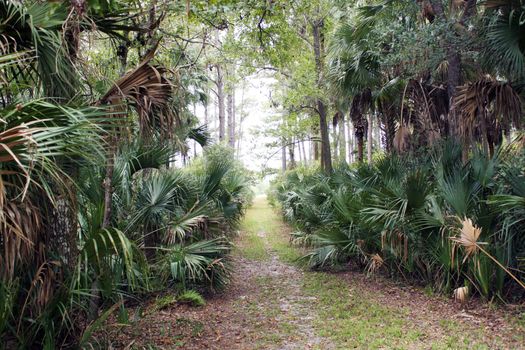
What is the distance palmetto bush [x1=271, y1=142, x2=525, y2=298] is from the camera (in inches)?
219

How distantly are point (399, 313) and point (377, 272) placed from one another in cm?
203

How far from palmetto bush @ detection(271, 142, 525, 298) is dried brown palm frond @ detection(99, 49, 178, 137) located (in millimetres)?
3926

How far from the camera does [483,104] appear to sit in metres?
6.76

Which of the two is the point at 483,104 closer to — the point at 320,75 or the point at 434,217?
the point at 434,217

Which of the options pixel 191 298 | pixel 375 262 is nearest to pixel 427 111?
pixel 375 262

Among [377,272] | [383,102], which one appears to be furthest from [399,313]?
[383,102]

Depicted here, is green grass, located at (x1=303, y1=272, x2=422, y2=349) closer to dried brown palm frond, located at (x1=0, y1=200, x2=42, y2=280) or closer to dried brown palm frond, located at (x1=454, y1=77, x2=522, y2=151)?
dried brown palm frond, located at (x1=454, y1=77, x2=522, y2=151)

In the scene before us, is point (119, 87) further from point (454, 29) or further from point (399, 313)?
point (454, 29)

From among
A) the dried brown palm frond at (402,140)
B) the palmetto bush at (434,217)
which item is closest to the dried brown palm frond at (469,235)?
the palmetto bush at (434,217)

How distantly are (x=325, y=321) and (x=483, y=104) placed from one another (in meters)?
4.38

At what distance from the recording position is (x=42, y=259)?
3.38m

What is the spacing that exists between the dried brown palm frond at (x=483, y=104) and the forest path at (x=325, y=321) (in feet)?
9.37

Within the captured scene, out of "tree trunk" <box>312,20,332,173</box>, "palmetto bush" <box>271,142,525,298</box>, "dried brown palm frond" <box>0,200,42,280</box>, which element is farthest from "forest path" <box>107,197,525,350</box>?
"tree trunk" <box>312,20,332,173</box>

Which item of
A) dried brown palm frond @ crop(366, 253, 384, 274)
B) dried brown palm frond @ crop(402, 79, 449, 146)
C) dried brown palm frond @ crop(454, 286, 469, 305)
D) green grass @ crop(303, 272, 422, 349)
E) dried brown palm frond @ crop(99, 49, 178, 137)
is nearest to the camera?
dried brown palm frond @ crop(99, 49, 178, 137)
